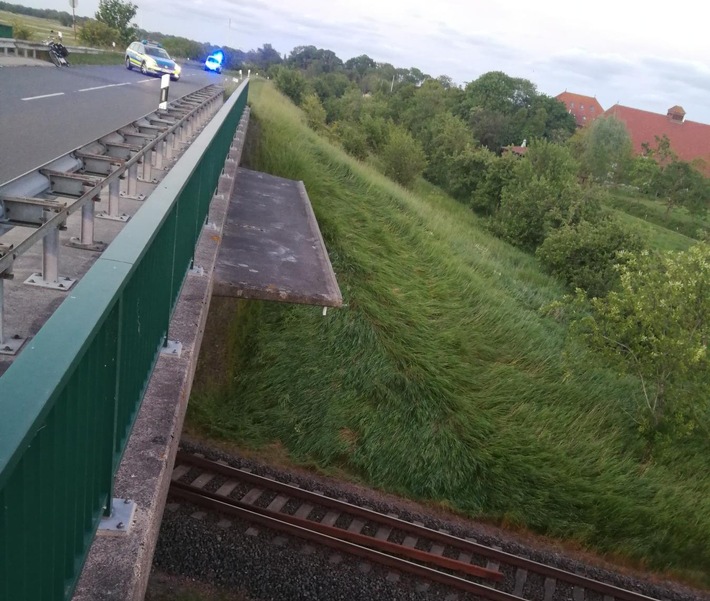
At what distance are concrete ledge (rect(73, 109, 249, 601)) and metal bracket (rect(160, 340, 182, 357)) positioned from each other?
0.03m

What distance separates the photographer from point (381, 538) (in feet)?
24.4

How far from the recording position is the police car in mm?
30444

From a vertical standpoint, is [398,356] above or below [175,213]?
below

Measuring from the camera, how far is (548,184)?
99.6ft

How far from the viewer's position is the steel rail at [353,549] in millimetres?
7031

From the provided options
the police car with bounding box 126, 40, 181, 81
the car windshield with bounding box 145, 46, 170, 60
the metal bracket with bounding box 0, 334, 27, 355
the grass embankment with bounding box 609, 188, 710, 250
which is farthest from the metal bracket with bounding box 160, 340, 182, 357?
the grass embankment with bounding box 609, 188, 710, 250

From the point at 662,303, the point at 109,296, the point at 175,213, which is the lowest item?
the point at 662,303

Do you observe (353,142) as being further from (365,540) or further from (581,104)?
(581,104)

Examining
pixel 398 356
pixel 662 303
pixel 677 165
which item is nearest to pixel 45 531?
pixel 398 356

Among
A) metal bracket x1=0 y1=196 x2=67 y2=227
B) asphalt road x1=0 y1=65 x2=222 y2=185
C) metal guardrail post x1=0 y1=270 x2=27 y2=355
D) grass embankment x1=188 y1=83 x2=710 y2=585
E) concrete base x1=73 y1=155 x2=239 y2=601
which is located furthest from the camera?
asphalt road x1=0 y1=65 x2=222 y2=185

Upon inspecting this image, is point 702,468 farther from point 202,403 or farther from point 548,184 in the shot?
point 548,184

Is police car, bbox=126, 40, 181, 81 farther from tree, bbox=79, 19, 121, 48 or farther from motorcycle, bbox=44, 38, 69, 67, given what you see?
tree, bbox=79, 19, 121, 48

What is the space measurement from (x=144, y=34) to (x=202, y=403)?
194 ft

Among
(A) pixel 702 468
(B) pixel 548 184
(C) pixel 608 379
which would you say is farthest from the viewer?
(B) pixel 548 184
